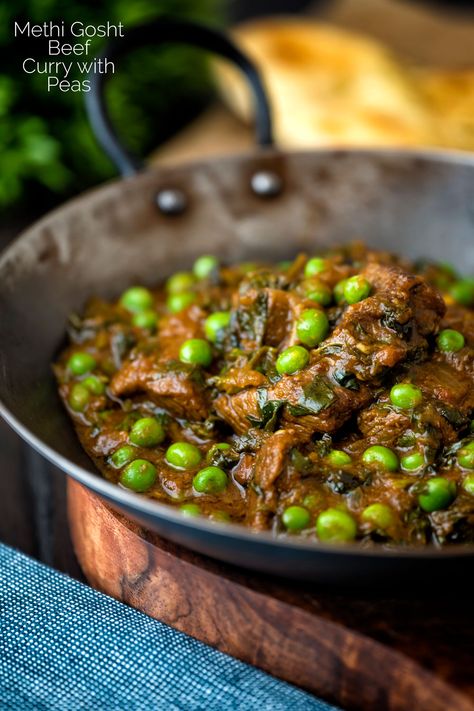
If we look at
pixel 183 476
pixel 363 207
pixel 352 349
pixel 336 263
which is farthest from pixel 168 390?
pixel 363 207

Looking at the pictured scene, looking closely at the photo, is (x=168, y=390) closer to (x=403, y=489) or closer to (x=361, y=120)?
(x=403, y=489)

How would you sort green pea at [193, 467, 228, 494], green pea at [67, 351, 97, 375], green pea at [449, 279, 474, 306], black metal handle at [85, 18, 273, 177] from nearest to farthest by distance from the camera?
1. green pea at [193, 467, 228, 494]
2. green pea at [67, 351, 97, 375]
3. green pea at [449, 279, 474, 306]
4. black metal handle at [85, 18, 273, 177]

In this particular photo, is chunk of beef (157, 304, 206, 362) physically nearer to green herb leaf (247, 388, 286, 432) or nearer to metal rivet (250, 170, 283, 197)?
green herb leaf (247, 388, 286, 432)

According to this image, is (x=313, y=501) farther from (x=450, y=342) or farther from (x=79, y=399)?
(x=79, y=399)

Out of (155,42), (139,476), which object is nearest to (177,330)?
(139,476)

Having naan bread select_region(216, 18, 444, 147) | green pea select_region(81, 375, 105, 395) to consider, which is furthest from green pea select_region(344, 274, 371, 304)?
naan bread select_region(216, 18, 444, 147)
